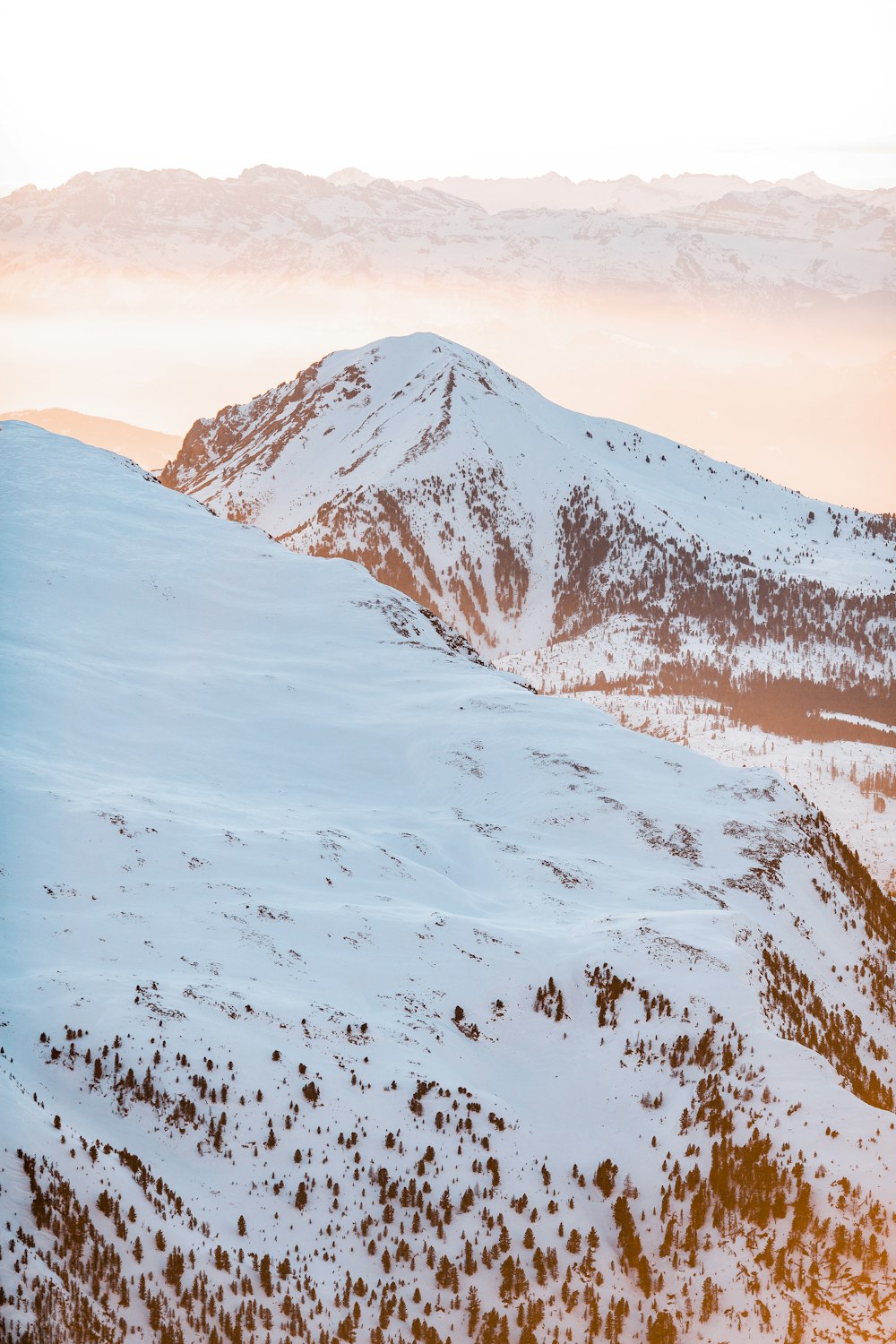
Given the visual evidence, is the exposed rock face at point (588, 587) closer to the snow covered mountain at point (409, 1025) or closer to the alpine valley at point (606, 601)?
the alpine valley at point (606, 601)

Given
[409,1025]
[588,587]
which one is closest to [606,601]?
[588,587]

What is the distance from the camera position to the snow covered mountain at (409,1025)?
25188 mm

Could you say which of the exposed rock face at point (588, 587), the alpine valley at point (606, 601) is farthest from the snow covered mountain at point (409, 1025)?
the exposed rock face at point (588, 587)

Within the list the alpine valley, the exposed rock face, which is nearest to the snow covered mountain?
the alpine valley

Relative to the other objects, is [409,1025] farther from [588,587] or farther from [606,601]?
[588,587]

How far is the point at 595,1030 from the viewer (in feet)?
120

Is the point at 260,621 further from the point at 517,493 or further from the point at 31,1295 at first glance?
the point at 517,493

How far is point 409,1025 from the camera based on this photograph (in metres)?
34.2

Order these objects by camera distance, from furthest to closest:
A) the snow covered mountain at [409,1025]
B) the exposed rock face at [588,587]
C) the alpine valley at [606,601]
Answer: the exposed rock face at [588,587] < the alpine valley at [606,601] < the snow covered mountain at [409,1025]

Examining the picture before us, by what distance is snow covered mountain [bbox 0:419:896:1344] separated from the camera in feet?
82.6

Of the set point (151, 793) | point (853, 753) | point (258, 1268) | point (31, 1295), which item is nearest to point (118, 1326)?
point (31, 1295)

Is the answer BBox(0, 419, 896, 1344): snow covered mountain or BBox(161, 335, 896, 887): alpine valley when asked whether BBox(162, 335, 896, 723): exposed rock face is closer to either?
BBox(161, 335, 896, 887): alpine valley

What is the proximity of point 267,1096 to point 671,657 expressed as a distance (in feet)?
500

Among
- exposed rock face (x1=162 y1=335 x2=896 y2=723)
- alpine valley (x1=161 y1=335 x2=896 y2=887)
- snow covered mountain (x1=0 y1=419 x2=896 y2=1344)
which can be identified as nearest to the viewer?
snow covered mountain (x1=0 y1=419 x2=896 y2=1344)
